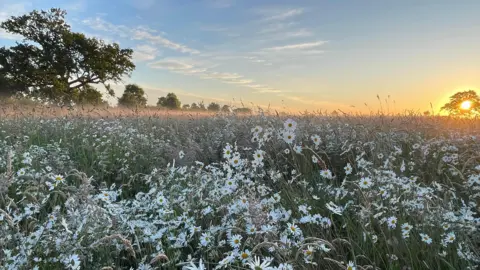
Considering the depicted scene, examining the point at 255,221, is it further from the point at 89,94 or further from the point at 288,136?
the point at 89,94

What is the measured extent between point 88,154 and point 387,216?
13.8 ft

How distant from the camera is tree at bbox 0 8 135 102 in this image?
2836cm

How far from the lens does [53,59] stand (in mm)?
29781

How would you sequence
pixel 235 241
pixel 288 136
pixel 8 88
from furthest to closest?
pixel 8 88
pixel 288 136
pixel 235 241

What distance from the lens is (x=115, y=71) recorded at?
3131 centimetres

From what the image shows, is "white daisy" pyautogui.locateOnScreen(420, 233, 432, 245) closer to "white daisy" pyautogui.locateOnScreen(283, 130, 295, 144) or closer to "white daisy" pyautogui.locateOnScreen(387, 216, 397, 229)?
"white daisy" pyautogui.locateOnScreen(387, 216, 397, 229)

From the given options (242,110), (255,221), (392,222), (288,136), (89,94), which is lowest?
(392,222)

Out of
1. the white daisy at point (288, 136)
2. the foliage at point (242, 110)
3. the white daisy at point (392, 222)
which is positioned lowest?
the white daisy at point (392, 222)

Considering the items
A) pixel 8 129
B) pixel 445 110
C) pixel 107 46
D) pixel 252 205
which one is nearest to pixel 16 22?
pixel 107 46

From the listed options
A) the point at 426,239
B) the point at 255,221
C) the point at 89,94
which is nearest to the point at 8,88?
the point at 89,94

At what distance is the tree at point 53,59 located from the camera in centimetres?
2836

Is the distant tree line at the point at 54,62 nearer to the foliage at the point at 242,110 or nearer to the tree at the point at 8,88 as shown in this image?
the tree at the point at 8,88

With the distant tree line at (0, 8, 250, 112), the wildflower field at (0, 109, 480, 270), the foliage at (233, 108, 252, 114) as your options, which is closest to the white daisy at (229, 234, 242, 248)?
the wildflower field at (0, 109, 480, 270)

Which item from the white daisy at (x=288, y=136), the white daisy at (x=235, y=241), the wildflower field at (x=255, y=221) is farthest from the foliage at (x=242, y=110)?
the white daisy at (x=235, y=241)
